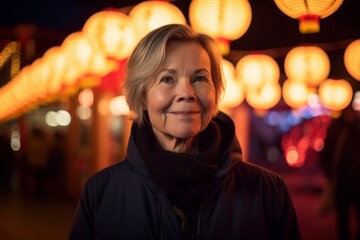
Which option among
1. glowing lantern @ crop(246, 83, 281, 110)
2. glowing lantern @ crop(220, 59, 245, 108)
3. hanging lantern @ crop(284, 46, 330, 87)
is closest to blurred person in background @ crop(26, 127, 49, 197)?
glowing lantern @ crop(220, 59, 245, 108)

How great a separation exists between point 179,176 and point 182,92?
317 mm

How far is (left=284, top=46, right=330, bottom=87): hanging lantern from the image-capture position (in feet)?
27.5

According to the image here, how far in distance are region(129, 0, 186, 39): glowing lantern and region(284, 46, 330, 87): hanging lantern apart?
11.1 ft

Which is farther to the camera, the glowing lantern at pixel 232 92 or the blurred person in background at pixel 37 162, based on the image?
the blurred person in background at pixel 37 162

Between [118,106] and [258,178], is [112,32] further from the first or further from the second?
→ [118,106]

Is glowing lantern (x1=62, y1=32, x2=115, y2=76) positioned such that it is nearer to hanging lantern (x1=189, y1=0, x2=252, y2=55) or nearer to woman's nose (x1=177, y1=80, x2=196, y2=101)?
hanging lantern (x1=189, y1=0, x2=252, y2=55)

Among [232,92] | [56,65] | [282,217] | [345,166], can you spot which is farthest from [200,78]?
[56,65]

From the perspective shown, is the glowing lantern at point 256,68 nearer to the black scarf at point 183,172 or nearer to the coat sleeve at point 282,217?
the coat sleeve at point 282,217

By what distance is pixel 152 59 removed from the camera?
189cm

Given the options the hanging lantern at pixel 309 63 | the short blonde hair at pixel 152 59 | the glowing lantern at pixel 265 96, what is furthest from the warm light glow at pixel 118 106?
the short blonde hair at pixel 152 59

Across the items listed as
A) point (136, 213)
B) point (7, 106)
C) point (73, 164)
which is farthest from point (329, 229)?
point (7, 106)

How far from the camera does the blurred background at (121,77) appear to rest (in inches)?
232

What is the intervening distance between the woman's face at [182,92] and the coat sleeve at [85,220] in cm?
42

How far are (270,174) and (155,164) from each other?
0.49m
